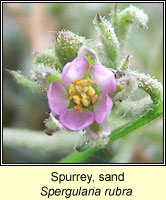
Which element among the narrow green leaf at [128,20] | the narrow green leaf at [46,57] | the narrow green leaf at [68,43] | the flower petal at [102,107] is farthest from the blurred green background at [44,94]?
the flower petal at [102,107]

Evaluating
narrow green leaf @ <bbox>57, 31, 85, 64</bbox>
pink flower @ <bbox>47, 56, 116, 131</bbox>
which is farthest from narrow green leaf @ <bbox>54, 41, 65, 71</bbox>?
pink flower @ <bbox>47, 56, 116, 131</bbox>

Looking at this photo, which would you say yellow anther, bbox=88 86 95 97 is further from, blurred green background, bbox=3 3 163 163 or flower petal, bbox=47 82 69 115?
blurred green background, bbox=3 3 163 163

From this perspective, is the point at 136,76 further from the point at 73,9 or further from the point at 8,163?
the point at 73,9

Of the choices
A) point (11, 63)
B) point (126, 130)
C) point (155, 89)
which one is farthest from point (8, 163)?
point (155, 89)

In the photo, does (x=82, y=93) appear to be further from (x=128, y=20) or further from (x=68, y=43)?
(x=128, y=20)

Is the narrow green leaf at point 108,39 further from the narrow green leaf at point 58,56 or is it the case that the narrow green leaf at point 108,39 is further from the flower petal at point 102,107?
the flower petal at point 102,107
